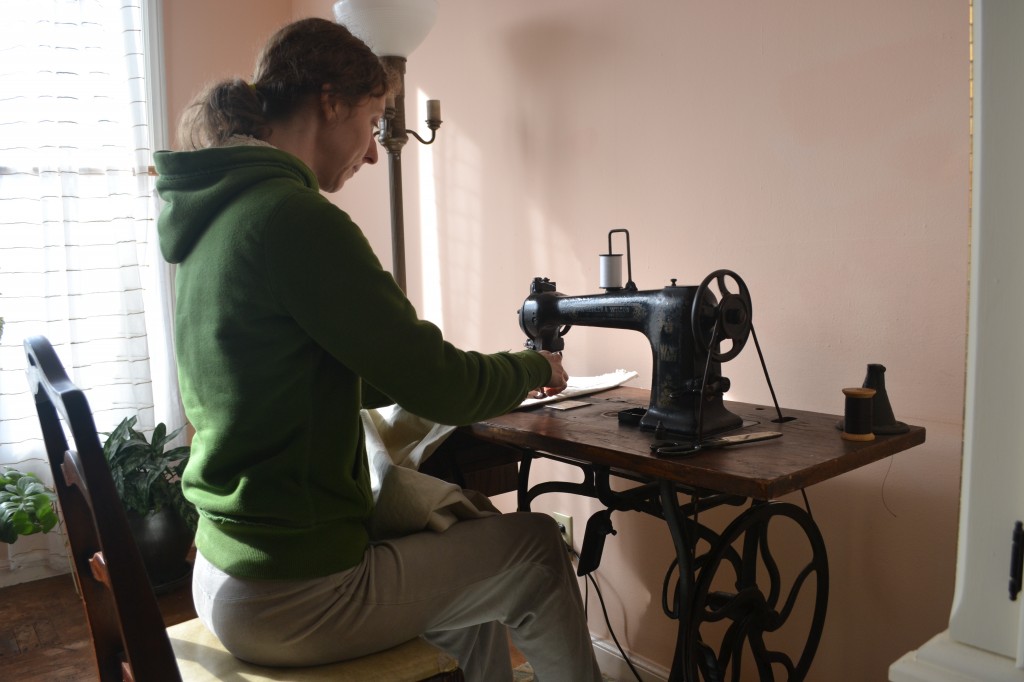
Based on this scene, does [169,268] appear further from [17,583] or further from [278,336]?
[278,336]

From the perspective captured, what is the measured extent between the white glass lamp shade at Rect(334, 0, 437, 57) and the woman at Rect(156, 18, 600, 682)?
93 cm

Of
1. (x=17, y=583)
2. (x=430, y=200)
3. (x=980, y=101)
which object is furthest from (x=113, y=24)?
(x=980, y=101)

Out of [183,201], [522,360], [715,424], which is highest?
[183,201]

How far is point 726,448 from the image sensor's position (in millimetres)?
1347

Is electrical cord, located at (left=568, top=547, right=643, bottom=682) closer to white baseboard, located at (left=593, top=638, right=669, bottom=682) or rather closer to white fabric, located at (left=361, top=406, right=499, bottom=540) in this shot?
white baseboard, located at (left=593, top=638, right=669, bottom=682)

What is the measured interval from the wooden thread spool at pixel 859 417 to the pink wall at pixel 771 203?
0.27 meters

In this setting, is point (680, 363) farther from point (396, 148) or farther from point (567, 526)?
point (396, 148)

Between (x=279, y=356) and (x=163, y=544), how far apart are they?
188 centimetres

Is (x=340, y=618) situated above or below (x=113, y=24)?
below

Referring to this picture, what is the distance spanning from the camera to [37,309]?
288 cm

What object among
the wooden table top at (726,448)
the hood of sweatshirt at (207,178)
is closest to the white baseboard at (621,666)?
the wooden table top at (726,448)

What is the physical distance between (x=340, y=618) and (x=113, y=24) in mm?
2595

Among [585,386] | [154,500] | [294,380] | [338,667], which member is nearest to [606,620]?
[585,386]

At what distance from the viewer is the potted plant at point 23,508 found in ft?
8.00
